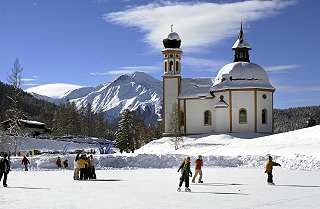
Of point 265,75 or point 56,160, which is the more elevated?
point 265,75

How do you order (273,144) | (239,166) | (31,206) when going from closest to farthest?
(31,206) → (239,166) → (273,144)

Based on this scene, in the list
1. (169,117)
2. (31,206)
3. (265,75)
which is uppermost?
(265,75)

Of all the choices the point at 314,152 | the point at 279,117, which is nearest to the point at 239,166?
the point at 314,152

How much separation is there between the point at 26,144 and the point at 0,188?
55055 millimetres

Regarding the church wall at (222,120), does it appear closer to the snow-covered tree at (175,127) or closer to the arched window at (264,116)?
the arched window at (264,116)

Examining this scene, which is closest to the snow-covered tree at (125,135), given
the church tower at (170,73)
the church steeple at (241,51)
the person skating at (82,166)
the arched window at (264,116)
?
the church tower at (170,73)

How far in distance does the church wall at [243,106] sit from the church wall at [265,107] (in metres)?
0.82

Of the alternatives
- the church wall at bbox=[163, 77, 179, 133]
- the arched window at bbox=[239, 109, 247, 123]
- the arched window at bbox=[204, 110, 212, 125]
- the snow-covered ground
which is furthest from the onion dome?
the snow-covered ground

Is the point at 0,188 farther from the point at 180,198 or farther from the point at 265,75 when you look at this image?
the point at 265,75

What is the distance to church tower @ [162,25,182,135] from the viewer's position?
200ft

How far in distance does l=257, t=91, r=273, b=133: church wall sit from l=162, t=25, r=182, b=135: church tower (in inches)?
401

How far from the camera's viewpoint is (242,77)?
58250mm

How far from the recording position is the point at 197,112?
59.7 metres

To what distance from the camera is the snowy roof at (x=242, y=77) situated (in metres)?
57.8
